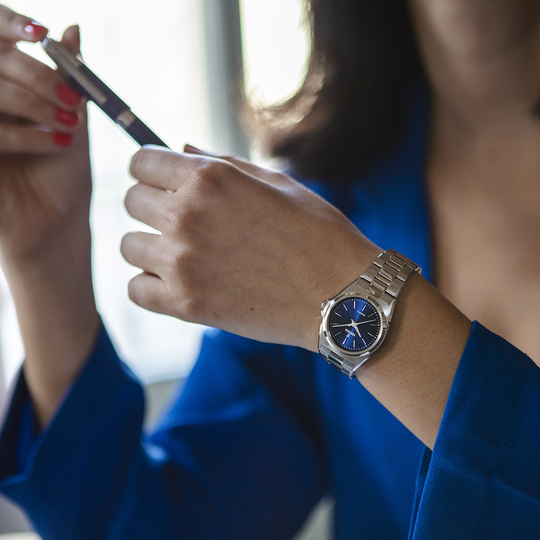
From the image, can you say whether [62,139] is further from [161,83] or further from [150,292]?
[161,83]

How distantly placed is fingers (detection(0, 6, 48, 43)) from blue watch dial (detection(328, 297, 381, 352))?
15.5 inches

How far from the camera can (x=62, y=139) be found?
0.53 meters

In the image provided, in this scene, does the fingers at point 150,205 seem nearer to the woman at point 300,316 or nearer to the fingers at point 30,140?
the woman at point 300,316

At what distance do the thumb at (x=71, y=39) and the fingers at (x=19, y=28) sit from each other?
2cm

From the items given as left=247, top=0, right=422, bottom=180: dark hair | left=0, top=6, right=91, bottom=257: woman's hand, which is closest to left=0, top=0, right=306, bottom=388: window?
left=247, top=0, right=422, bottom=180: dark hair

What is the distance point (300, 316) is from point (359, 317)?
48 millimetres

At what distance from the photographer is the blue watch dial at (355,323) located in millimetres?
372

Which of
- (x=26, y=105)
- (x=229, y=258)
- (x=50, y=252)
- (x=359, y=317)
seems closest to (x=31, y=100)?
(x=26, y=105)

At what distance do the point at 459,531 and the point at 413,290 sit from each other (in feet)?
0.59

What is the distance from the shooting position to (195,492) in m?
0.65

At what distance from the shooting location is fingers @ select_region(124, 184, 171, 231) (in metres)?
0.42

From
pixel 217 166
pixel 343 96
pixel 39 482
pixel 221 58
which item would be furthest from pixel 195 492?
pixel 221 58

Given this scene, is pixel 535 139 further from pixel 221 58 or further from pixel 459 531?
pixel 221 58

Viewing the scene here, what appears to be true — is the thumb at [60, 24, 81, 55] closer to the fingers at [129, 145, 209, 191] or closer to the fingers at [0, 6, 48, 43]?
the fingers at [0, 6, 48, 43]
